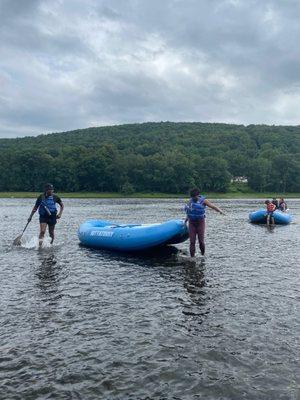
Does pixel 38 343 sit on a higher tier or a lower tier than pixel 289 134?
lower

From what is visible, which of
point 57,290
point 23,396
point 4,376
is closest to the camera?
point 23,396

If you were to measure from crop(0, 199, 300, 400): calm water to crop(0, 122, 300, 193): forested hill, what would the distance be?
101 meters

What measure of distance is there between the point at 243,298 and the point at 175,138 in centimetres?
16472

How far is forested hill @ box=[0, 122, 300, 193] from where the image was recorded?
12131 centimetres

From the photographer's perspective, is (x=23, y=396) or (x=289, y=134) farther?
(x=289, y=134)

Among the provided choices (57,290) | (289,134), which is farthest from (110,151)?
(57,290)

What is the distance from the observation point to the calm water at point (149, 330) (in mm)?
6297

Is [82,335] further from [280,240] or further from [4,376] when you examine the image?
[280,240]

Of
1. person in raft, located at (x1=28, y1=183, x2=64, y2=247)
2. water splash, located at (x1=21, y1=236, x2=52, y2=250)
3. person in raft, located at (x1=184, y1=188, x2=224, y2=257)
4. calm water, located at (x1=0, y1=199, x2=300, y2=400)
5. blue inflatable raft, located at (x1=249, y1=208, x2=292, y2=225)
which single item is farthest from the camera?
blue inflatable raft, located at (x1=249, y1=208, x2=292, y2=225)

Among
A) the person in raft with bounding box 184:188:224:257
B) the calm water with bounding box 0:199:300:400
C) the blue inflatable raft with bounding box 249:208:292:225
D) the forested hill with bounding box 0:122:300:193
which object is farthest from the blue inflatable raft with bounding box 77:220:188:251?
the forested hill with bounding box 0:122:300:193

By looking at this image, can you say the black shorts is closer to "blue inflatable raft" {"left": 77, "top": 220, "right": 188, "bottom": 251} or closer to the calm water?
"blue inflatable raft" {"left": 77, "top": 220, "right": 188, "bottom": 251}

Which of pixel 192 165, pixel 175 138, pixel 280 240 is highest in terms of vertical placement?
pixel 175 138

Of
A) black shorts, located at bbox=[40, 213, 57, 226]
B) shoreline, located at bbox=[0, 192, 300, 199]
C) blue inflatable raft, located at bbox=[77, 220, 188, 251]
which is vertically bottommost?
shoreline, located at bbox=[0, 192, 300, 199]

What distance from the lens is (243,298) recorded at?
10.7 meters
